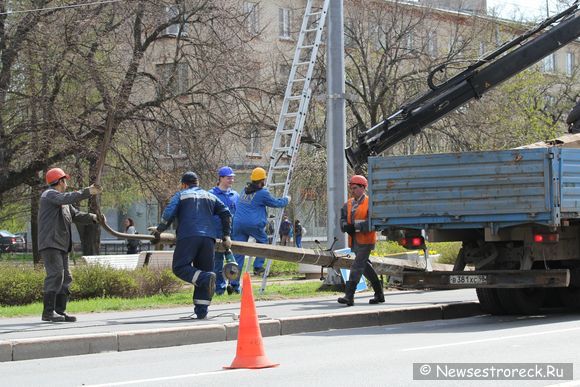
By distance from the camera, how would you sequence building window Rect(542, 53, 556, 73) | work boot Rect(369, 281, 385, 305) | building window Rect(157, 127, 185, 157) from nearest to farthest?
work boot Rect(369, 281, 385, 305) < building window Rect(157, 127, 185, 157) < building window Rect(542, 53, 556, 73)

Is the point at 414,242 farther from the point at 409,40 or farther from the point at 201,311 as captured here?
the point at 409,40

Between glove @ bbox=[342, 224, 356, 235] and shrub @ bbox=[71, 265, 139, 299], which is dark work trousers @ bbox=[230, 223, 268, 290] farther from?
glove @ bbox=[342, 224, 356, 235]

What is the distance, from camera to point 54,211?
1277 cm

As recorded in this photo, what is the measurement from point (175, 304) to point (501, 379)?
309 inches

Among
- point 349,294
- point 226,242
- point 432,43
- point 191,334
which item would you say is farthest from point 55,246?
point 432,43

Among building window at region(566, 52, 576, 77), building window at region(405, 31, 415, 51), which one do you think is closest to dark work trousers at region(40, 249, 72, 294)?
building window at region(405, 31, 415, 51)

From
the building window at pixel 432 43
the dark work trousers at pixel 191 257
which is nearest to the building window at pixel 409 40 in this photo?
the building window at pixel 432 43

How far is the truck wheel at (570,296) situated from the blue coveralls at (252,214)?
15.6ft

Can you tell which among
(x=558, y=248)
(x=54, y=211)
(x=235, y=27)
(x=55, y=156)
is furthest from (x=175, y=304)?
(x=235, y=27)

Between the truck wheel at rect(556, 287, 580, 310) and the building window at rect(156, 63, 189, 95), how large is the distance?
13.1 m

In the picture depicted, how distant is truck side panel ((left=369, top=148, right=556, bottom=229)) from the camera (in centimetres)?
1291

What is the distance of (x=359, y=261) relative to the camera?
14750mm

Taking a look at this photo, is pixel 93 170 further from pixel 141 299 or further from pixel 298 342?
pixel 298 342

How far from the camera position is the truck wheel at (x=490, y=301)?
14.6m
